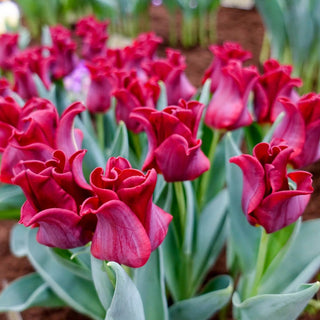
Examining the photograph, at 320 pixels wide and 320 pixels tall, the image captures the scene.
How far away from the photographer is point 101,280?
53 centimetres

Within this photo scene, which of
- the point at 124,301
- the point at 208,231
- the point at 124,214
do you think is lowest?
the point at 208,231

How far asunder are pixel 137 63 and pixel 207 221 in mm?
325

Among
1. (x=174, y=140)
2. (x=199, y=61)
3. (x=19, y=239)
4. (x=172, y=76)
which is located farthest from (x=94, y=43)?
(x=199, y=61)

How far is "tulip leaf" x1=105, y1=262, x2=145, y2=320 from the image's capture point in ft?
1.46

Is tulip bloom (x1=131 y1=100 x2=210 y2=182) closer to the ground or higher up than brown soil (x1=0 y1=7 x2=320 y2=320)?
higher up

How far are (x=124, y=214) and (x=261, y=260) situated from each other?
0.27 meters

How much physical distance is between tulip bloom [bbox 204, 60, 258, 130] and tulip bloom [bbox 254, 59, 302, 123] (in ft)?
0.09

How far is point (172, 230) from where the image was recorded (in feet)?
2.34

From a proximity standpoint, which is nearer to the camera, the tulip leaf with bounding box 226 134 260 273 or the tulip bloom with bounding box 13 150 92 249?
the tulip bloom with bounding box 13 150 92 249

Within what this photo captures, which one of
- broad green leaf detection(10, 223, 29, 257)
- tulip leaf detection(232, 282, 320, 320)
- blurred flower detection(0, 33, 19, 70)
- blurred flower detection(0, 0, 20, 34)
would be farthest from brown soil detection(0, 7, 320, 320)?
blurred flower detection(0, 0, 20, 34)

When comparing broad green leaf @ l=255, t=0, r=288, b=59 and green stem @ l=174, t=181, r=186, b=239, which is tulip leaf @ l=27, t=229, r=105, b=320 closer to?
green stem @ l=174, t=181, r=186, b=239

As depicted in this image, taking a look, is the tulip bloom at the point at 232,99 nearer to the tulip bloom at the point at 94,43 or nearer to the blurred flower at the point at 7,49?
the tulip bloom at the point at 94,43

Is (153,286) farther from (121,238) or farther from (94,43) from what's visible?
(94,43)

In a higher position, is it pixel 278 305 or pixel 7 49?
pixel 7 49
